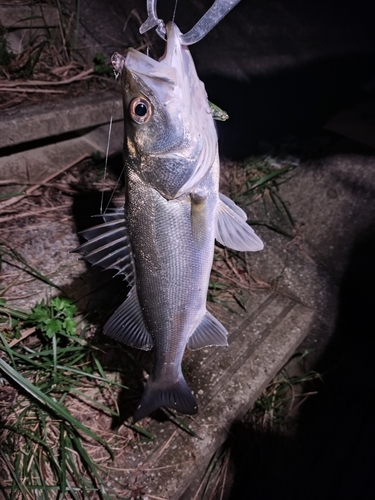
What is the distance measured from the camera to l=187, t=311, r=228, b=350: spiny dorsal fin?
5.15 ft

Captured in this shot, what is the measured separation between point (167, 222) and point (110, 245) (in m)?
0.23

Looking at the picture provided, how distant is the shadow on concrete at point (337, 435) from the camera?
8.39 ft

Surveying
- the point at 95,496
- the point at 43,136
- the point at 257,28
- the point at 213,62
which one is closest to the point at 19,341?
the point at 95,496

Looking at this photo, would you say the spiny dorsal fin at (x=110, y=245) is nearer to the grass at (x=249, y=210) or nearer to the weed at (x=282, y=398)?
the grass at (x=249, y=210)

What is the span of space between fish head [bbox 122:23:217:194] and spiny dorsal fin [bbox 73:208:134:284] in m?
0.25

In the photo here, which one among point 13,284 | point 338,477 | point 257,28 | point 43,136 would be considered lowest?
point 338,477

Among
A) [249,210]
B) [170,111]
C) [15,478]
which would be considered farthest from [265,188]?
[15,478]

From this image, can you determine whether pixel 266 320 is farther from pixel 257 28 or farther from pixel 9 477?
pixel 257 28

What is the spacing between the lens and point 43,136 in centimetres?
259

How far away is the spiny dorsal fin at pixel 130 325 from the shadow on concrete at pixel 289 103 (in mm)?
1967

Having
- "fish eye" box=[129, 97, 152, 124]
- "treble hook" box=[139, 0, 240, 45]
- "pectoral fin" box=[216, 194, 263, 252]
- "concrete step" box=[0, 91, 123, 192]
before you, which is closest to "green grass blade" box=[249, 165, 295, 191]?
"concrete step" box=[0, 91, 123, 192]

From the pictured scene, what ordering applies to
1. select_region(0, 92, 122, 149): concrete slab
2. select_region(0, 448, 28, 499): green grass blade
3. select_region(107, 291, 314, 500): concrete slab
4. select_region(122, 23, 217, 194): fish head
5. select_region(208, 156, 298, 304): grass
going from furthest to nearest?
select_region(208, 156, 298, 304): grass → select_region(0, 92, 122, 149): concrete slab → select_region(107, 291, 314, 500): concrete slab → select_region(0, 448, 28, 499): green grass blade → select_region(122, 23, 217, 194): fish head

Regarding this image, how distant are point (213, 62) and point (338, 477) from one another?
2931 mm

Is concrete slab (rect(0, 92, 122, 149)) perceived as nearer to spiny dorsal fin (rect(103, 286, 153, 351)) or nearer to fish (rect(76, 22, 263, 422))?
fish (rect(76, 22, 263, 422))
